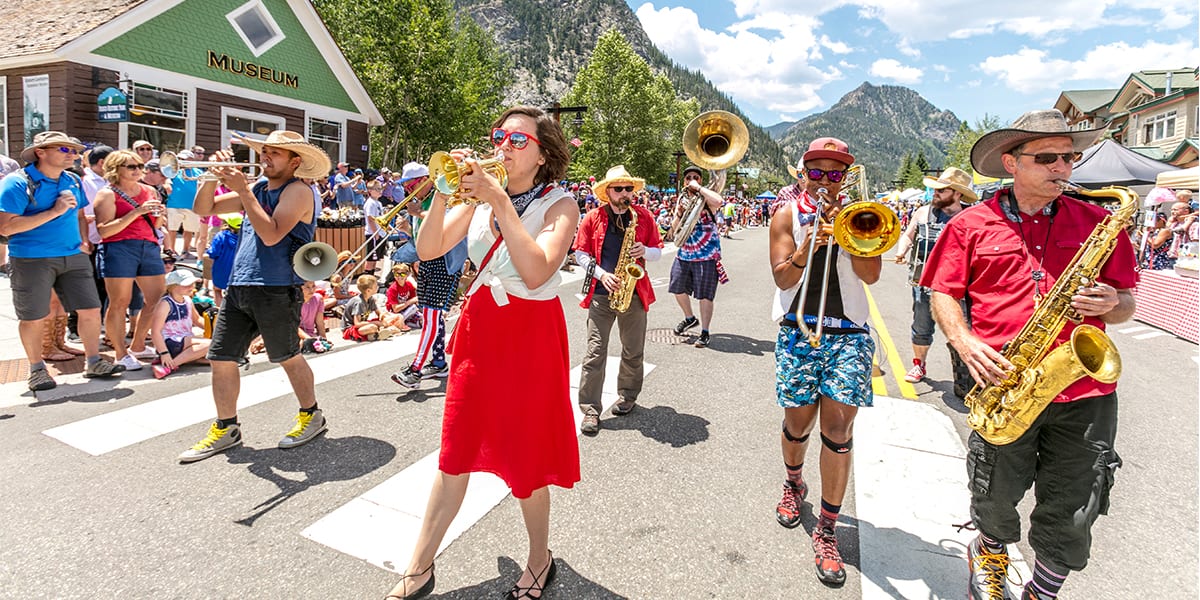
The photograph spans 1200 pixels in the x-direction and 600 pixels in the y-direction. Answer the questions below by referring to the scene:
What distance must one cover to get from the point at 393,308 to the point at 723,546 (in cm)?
604

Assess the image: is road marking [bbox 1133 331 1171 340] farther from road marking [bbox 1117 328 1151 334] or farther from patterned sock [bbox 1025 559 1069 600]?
patterned sock [bbox 1025 559 1069 600]

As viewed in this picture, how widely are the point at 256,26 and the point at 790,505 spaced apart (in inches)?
810

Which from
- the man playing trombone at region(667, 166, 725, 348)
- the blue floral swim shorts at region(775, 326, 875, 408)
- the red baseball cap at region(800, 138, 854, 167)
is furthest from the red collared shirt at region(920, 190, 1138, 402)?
the man playing trombone at region(667, 166, 725, 348)

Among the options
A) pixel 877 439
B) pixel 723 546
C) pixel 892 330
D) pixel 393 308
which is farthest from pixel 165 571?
pixel 892 330

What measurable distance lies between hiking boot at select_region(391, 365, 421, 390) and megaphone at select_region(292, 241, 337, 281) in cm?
170

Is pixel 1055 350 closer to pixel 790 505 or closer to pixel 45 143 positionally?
pixel 790 505

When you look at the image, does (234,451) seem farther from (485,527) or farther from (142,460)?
(485,527)

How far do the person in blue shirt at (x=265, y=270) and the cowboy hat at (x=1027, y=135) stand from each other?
356cm

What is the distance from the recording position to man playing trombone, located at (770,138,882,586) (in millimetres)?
2908

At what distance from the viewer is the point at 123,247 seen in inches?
220

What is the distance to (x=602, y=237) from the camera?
4.98 meters

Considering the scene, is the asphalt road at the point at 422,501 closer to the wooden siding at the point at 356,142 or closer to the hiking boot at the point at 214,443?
the hiking boot at the point at 214,443

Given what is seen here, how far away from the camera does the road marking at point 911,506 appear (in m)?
2.86

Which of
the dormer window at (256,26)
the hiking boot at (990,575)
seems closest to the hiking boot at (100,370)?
the hiking boot at (990,575)
